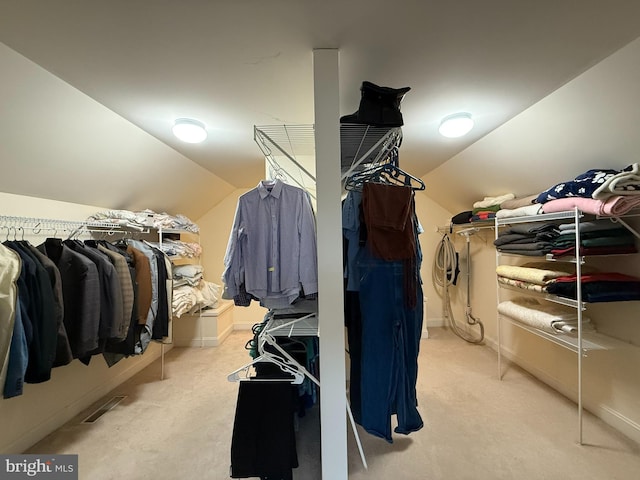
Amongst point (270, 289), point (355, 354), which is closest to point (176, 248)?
point (270, 289)

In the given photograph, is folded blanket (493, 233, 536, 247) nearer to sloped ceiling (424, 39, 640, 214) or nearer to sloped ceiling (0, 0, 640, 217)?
sloped ceiling (424, 39, 640, 214)

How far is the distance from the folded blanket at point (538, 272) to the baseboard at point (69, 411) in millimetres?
3572

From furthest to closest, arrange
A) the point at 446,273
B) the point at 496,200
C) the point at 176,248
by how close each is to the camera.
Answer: the point at 446,273
the point at 176,248
the point at 496,200

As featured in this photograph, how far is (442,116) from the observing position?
1.95 m

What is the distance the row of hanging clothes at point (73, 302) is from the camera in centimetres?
144

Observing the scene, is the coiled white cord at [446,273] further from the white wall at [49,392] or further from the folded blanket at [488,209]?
the white wall at [49,392]

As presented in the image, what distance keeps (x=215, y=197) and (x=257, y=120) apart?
2.17 m

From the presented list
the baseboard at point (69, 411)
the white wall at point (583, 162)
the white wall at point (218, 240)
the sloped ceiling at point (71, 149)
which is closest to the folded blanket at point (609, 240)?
the white wall at point (583, 162)

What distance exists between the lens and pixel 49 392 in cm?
197

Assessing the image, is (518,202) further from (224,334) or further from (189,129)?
(224,334)

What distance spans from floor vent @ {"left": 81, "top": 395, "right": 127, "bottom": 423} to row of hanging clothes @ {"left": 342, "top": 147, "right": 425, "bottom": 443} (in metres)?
2.00

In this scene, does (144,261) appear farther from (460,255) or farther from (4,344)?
(460,255)

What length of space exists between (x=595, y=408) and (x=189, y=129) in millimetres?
3440

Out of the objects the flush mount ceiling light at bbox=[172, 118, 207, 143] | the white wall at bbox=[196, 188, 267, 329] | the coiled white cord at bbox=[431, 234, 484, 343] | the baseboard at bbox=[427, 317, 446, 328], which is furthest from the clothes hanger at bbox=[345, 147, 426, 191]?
the baseboard at bbox=[427, 317, 446, 328]
